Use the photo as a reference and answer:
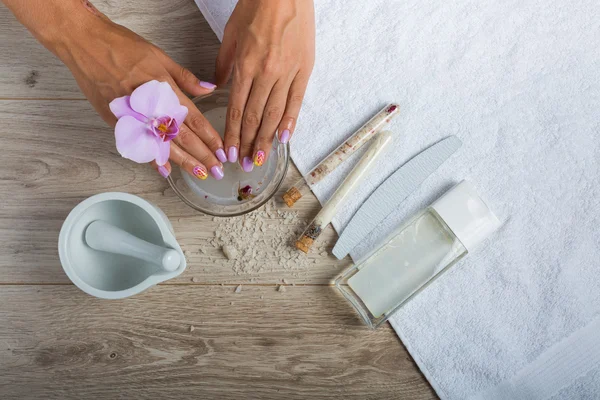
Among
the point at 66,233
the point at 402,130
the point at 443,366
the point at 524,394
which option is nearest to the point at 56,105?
the point at 66,233

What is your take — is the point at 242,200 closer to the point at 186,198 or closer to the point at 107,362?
the point at 186,198

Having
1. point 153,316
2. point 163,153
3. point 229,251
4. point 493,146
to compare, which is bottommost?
point 153,316

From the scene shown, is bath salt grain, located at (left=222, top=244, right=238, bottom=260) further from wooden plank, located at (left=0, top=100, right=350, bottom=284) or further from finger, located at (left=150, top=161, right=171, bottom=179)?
finger, located at (left=150, top=161, right=171, bottom=179)

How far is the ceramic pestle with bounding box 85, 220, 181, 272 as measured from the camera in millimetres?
602

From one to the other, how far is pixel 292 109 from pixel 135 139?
7.8 inches

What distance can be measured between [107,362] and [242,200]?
0.29 metres

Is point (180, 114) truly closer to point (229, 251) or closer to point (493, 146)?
point (229, 251)

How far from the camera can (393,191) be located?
72 centimetres

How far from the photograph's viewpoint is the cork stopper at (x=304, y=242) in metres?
0.71

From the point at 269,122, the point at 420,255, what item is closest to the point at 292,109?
the point at 269,122

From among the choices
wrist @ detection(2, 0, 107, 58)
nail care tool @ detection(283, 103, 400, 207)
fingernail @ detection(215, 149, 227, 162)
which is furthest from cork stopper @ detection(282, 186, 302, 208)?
wrist @ detection(2, 0, 107, 58)

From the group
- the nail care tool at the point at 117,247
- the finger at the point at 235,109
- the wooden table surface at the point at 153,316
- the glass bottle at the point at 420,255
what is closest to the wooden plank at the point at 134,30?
the wooden table surface at the point at 153,316

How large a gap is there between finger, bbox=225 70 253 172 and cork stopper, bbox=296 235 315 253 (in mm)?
146

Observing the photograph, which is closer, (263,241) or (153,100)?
(153,100)
